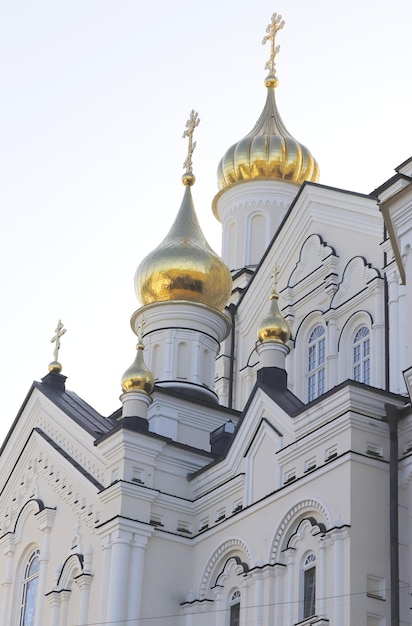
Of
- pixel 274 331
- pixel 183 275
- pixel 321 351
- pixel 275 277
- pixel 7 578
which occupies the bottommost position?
pixel 7 578

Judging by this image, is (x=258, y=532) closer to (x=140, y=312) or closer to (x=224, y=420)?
(x=224, y=420)

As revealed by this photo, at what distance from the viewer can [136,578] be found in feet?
50.9

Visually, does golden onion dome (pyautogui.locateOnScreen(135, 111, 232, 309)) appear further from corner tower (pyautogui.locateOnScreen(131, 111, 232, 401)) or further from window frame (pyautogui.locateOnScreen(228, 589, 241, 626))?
window frame (pyautogui.locateOnScreen(228, 589, 241, 626))

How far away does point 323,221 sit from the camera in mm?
19031

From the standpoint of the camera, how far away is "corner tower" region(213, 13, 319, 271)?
902 inches

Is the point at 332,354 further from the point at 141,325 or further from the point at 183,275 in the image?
the point at 141,325

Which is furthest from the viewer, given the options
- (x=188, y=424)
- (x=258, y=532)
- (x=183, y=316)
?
(x=183, y=316)

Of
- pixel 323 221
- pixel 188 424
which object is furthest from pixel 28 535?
pixel 323 221

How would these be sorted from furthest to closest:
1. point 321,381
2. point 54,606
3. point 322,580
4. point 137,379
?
point 321,381 < point 137,379 < point 54,606 < point 322,580

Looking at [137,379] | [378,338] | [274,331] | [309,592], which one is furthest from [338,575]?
[378,338]

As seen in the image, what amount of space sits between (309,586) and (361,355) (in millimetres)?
4510

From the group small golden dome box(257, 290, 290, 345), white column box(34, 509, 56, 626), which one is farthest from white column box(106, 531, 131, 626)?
small golden dome box(257, 290, 290, 345)

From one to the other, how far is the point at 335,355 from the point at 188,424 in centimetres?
211

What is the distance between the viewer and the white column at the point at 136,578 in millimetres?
15281
